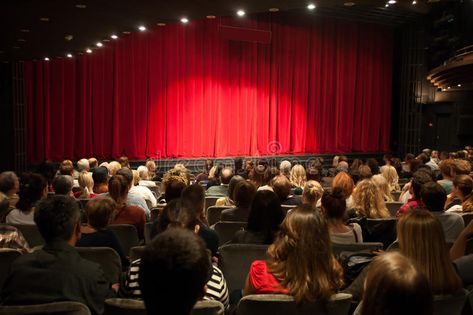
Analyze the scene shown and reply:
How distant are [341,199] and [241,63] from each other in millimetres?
11609

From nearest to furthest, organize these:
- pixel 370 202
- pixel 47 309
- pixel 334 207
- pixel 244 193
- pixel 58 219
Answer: pixel 47 309
pixel 58 219
pixel 334 207
pixel 370 202
pixel 244 193

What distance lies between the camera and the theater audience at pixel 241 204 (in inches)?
193

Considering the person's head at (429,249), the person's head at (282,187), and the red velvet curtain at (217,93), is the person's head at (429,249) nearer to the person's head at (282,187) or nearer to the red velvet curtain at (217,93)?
the person's head at (282,187)

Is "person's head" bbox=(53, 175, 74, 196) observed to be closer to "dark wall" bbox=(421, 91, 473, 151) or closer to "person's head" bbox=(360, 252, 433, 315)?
"person's head" bbox=(360, 252, 433, 315)

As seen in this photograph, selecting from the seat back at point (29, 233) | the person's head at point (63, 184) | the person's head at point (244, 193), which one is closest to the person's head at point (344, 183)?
the person's head at point (244, 193)

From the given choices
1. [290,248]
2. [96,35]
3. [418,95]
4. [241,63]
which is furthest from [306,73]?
[290,248]

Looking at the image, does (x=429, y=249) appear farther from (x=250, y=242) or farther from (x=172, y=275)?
(x=172, y=275)

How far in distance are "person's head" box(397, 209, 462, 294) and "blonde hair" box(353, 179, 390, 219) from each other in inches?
87.1

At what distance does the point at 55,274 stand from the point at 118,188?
105 inches

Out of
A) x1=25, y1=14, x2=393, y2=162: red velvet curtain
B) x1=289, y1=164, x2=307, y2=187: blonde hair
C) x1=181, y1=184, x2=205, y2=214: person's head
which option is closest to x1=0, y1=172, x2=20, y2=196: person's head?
x1=181, y1=184, x2=205, y2=214: person's head

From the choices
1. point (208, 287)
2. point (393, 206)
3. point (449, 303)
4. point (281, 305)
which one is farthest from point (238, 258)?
point (393, 206)

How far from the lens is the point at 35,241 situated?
4.26 meters

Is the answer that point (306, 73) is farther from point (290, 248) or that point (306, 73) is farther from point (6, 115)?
point (290, 248)

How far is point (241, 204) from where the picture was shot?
16.3 feet
